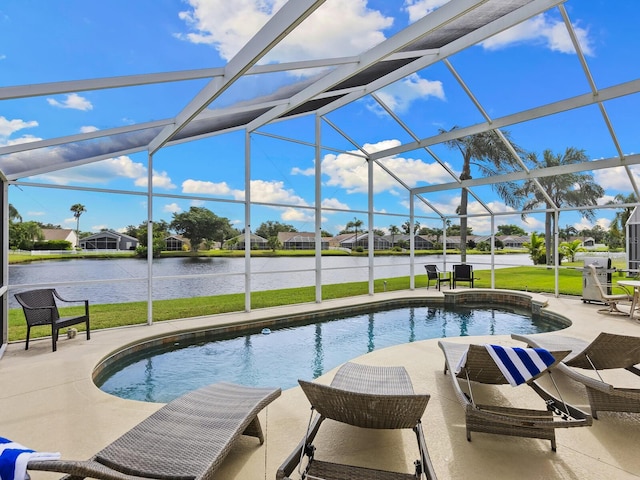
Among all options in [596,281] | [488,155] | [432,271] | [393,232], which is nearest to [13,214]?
[393,232]

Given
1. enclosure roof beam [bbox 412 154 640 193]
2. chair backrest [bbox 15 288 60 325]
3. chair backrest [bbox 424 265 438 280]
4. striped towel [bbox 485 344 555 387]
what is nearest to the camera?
striped towel [bbox 485 344 555 387]

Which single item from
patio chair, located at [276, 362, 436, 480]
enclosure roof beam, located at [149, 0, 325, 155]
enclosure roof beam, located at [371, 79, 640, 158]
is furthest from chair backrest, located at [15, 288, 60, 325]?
enclosure roof beam, located at [371, 79, 640, 158]

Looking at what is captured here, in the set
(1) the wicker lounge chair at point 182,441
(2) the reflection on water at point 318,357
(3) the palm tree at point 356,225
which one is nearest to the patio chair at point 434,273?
(3) the palm tree at point 356,225

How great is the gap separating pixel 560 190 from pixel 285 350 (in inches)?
363

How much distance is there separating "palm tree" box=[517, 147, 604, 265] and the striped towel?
7.79 m

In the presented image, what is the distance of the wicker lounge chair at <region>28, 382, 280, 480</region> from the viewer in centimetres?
186

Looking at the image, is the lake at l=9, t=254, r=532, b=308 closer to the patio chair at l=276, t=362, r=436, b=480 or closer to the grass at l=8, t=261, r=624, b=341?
the grass at l=8, t=261, r=624, b=341

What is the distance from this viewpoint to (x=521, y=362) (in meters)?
2.87

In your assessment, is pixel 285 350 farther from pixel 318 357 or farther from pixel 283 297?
pixel 283 297

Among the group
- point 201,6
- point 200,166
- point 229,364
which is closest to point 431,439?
point 229,364

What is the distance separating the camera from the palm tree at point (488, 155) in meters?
9.08

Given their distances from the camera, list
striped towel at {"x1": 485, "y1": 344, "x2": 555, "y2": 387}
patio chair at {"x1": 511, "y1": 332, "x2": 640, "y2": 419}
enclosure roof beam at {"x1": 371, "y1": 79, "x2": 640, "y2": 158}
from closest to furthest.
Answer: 1. striped towel at {"x1": 485, "y1": 344, "x2": 555, "y2": 387}
2. patio chair at {"x1": 511, "y1": 332, "x2": 640, "y2": 419}
3. enclosure roof beam at {"x1": 371, "y1": 79, "x2": 640, "y2": 158}

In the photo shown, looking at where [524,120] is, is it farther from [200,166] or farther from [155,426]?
[155,426]

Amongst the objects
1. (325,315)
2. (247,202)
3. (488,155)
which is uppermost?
(488,155)
